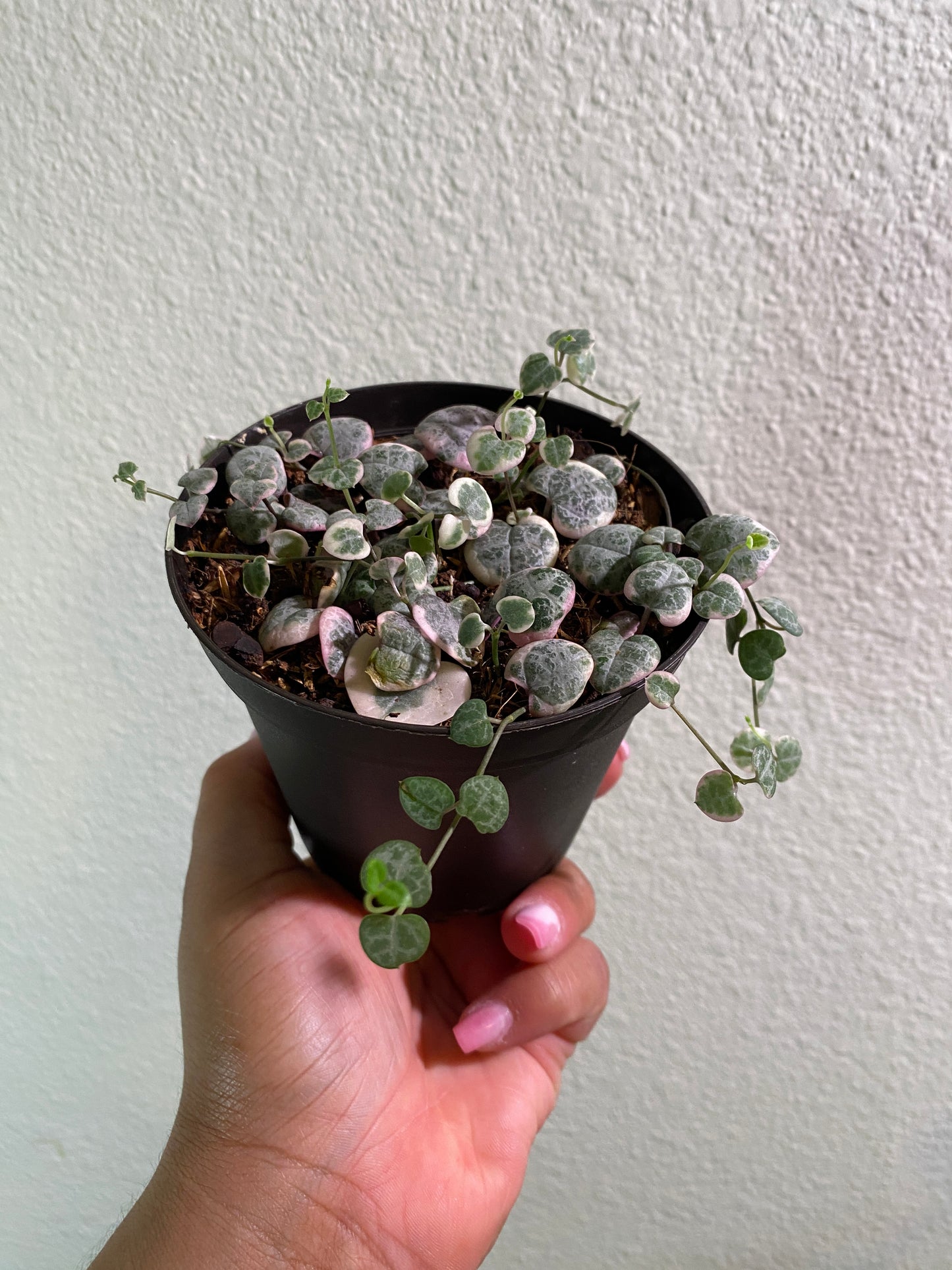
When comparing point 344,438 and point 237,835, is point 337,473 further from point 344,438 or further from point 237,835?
point 237,835

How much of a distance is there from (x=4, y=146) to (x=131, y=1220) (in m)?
1.05

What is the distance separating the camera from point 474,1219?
840 mm

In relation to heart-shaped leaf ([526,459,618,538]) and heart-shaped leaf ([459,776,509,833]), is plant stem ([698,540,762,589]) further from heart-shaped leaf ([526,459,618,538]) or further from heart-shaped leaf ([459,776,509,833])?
heart-shaped leaf ([459,776,509,833])

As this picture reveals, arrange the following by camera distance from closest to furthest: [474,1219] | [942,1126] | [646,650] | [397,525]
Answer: [646,650] < [397,525] < [474,1219] < [942,1126]

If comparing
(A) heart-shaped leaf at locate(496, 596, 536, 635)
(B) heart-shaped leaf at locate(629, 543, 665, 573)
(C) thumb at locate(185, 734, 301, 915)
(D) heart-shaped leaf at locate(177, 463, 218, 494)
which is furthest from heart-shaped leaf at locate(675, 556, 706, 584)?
(C) thumb at locate(185, 734, 301, 915)

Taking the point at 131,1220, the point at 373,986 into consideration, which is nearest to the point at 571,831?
the point at 373,986

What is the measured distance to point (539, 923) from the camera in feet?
2.89

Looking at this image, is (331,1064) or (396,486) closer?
(396,486)

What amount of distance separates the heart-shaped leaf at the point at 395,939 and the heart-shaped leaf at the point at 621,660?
196mm

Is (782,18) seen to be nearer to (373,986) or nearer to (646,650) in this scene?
(646,650)

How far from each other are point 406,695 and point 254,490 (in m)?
0.21

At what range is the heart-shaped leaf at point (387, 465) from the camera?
2.28 ft

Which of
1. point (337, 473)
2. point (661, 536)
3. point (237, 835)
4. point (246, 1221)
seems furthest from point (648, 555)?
point (246, 1221)

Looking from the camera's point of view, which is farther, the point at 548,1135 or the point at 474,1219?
the point at 548,1135
